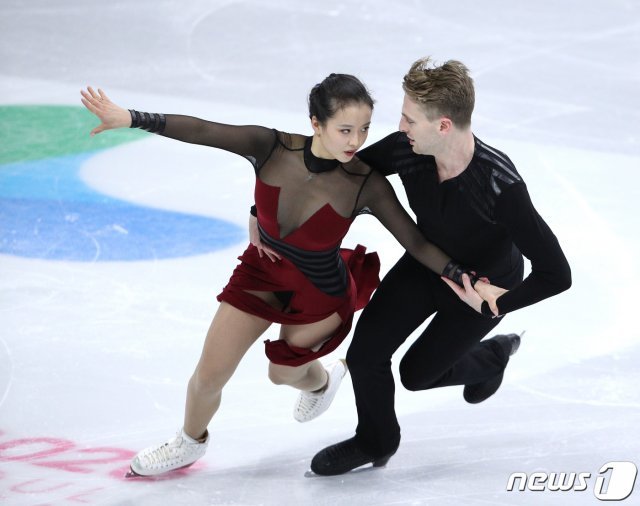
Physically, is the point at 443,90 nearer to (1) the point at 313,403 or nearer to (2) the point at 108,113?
(2) the point at 108,113

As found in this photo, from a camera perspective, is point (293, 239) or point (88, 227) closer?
point (293, 239)

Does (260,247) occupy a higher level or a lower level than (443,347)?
higher

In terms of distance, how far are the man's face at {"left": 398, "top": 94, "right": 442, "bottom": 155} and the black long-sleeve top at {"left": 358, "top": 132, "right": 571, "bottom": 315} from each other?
0.15m

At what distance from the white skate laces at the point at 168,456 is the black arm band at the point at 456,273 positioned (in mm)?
1074

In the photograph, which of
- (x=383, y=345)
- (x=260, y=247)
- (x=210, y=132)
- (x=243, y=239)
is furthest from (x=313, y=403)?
(x=243, y=239)

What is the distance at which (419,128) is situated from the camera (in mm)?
3432

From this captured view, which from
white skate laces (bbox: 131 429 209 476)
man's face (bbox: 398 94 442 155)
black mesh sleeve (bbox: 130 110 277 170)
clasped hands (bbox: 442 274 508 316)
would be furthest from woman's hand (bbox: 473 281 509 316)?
white skate laces (bbox: 131 429 209 476)

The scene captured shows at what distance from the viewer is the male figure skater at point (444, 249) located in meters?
3.41

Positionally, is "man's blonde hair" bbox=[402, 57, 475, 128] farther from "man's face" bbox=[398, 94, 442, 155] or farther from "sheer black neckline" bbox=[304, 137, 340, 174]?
"sheer black neckline" bbox=[304, 137, 340, 174]

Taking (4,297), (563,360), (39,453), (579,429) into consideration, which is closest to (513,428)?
(579,429)

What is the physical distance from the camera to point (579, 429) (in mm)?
4141

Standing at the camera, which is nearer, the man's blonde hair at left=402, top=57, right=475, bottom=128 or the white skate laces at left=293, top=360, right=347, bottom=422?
the man's blonde hair at left=402, top=57, right=475, bottom=128

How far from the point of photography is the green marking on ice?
706cm
